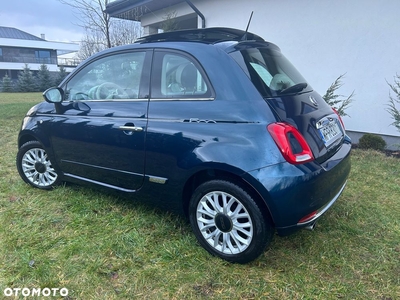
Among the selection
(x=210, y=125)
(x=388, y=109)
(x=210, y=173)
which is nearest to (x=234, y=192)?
(x=210, y=173)

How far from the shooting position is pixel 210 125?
2.26 metres

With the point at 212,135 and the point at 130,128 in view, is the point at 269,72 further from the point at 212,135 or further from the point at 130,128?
the point at 130,128

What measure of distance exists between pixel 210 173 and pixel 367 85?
15.3 feet

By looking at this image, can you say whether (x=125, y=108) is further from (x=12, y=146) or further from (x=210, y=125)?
(x=12, y=146)

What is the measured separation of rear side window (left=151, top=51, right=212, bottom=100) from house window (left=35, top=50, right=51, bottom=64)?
51.8 metres

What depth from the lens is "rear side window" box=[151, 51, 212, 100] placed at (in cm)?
240

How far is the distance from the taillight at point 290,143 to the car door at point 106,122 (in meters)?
1.13

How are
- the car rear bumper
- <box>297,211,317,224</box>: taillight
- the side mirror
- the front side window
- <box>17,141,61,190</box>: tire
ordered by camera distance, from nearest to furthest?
the car rear bumper
<box>297,211,317,224</box>: taillight
the front side window
the side mirror
<box>17,141,61,190</box>: tire

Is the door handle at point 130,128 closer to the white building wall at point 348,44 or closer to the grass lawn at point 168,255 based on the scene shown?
the grass lawn at point 168,255

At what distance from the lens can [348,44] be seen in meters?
5.68

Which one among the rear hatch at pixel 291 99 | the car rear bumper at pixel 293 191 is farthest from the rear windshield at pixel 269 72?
the car rear bumper at pixel 293 191

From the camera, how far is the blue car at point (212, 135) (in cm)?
206

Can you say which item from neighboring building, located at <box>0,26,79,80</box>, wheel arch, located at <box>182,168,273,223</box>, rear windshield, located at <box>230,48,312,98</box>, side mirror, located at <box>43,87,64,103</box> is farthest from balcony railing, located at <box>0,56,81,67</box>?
wheel arch, located at <box>182,168,273,223</box>

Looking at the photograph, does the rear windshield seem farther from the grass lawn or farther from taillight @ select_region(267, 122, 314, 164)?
the grass lawn
